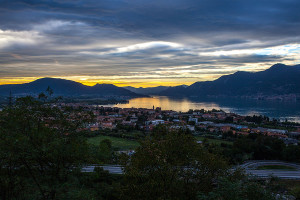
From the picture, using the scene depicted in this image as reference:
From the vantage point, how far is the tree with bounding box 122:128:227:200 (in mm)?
7535

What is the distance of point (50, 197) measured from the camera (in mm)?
7070

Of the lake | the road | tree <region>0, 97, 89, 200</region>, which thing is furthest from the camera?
the lake

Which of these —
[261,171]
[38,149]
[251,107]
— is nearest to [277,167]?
[261,171]

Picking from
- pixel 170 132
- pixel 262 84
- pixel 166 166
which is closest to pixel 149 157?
pixel 166 166

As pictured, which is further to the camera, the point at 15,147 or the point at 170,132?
the point at 170,132

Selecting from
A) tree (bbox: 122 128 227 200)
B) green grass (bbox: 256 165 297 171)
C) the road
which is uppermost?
tree (bbox: 122 128 227 200)

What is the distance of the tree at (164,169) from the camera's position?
7.54m

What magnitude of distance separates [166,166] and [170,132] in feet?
4.43

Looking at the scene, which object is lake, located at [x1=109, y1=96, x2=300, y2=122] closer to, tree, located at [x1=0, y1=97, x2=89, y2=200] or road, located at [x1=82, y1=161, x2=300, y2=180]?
road, located at [x1=82, y1=161, x2=300, y2=180]

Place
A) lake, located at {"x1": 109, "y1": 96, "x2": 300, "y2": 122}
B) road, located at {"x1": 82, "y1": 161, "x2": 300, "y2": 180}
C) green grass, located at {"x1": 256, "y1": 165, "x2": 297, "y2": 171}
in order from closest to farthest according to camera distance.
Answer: road, located at {"x1": 82, "y1": 161, "x2": 300, "y2": 180}
green grass, located at {"x1": 256, "y1": 165, "x2": 297, "y2": 171}
lake, located at {"x1": 109, "y1": 96, "x2": 300, "y2": 122}

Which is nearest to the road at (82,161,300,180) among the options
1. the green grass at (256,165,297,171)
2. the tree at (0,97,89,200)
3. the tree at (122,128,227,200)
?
the green grass at (256,165,297,171)

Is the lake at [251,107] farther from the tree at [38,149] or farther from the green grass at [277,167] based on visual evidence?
the tree at [38,149]

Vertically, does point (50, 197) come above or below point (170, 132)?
below

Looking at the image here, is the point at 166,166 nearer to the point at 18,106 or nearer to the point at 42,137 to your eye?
the point at 42,137
